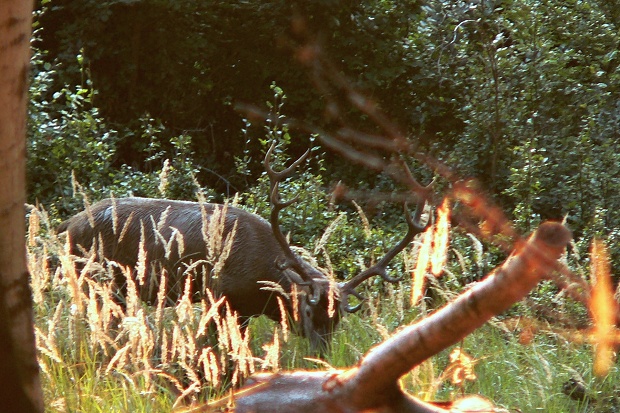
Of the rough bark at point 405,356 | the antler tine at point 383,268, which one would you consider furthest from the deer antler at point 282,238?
the rough bark at point 405,356

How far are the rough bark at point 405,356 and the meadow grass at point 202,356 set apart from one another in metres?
0.86

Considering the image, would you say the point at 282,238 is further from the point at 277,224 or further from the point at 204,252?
the point at 204,252

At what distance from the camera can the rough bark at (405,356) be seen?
1870mm

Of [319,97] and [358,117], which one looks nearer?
[319,97]

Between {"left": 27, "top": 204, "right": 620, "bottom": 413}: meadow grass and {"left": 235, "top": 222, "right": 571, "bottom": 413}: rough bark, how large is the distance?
34.0 inches

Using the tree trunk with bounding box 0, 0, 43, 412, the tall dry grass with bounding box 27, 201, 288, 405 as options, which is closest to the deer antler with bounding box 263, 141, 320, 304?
the tall dry grass with bounding box 27, 201, 288, 405

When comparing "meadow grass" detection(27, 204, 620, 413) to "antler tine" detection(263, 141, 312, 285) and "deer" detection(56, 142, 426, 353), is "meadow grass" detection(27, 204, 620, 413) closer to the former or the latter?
"deer" detection(56, 142, 426, 353)

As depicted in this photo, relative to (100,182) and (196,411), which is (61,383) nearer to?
(196,411)

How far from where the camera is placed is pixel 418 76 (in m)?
12.3

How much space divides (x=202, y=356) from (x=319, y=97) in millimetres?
8884

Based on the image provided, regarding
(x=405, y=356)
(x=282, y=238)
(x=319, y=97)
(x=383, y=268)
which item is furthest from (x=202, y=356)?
(x=319, y=97)

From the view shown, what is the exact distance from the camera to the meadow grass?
4.07 meters

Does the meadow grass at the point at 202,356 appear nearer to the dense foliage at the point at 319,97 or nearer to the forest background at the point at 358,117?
the forest background at the point at 358,117

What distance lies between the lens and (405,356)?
2195mm
